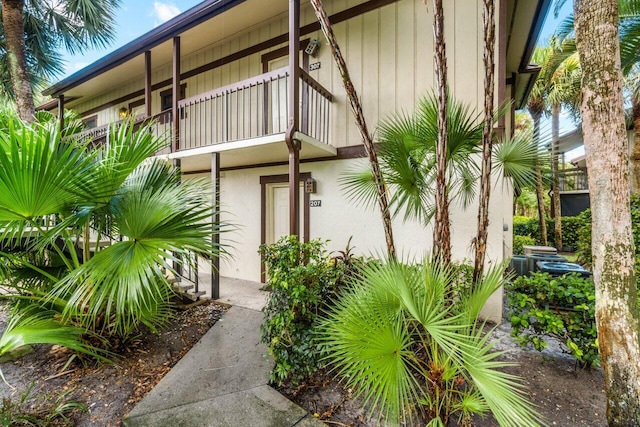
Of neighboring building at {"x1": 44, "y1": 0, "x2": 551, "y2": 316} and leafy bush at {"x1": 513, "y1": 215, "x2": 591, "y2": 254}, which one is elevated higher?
neighboring building at {"x1": 44, "y1": 0, "x2": 551, "y2": 316}

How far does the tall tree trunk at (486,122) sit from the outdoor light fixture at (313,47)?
11.8 ft

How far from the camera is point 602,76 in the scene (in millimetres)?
2061

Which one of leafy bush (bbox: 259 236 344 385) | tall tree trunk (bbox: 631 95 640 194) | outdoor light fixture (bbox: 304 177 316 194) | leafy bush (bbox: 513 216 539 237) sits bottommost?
leafy bush (bbox: 259 236 344 385)

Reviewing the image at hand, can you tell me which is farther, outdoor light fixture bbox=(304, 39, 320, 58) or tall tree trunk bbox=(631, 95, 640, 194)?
tall tree trunk bbox=(631, 95, 640, 194)

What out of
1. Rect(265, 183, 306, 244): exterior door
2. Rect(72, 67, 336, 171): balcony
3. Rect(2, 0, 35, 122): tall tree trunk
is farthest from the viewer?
Rect(2, 0, 35, 122): tall tree trunk

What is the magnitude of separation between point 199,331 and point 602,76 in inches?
198

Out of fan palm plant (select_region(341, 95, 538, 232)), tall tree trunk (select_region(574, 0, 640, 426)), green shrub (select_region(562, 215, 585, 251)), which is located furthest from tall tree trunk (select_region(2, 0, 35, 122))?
green shrub (select_region(562, 215, 585, 251))

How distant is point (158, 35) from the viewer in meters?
5.67

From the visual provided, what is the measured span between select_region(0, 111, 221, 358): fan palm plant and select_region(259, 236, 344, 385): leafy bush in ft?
2.65

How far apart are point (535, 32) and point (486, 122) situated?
14.2ft

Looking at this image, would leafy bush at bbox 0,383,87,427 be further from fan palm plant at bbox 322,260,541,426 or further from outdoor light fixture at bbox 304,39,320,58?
outdoor light fixture at bbox 304,39,320,58

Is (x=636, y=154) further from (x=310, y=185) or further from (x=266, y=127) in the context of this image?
(x=266, y=127)

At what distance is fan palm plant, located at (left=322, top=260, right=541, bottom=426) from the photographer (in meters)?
1.52

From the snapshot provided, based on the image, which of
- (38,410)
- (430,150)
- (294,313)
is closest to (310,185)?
(430,150)
